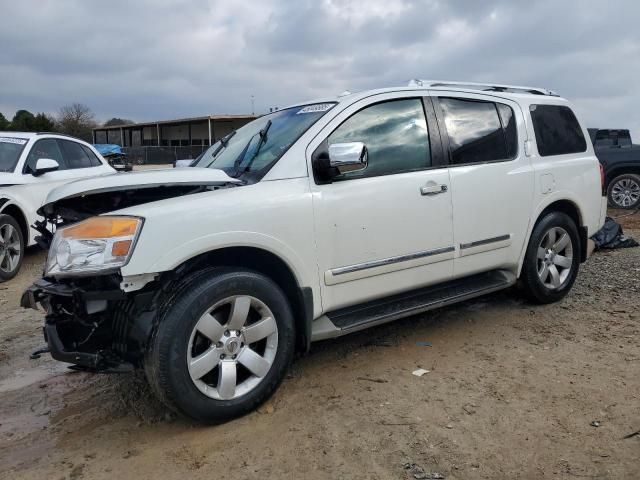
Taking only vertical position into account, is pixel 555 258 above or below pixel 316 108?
below

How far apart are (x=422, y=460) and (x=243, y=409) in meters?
1.03

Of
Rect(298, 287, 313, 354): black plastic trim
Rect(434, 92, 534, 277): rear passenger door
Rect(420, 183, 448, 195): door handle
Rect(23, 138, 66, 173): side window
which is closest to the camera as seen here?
Rect(298, 287, 313, 354): black plastic trim

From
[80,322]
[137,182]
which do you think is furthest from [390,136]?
[80,322]

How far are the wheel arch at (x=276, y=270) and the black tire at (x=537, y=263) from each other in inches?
89.7

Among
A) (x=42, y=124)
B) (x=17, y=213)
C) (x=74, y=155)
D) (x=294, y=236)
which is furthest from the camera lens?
(x=42, y=124)

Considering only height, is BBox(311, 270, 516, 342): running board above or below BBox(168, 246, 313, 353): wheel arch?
below

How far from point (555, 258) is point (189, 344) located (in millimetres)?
3475

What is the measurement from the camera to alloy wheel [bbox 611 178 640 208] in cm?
1130

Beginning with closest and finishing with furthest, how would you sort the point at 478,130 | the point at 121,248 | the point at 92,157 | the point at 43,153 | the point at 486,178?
1. the point at 121,248
2. the point at 486,178
3. the point at 478,130
4. the point at 43,153
5. the point at 92,157

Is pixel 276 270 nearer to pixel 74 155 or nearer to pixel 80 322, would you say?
pixel 80 322

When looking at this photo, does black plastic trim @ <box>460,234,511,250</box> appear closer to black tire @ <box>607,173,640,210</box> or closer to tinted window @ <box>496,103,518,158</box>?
tinted window @ <box>496,103,518,158</box>

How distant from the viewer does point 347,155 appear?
10.5 ft

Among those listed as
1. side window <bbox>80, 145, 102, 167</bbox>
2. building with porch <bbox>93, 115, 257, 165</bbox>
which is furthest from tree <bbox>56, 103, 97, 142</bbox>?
side window <bbox>80, 145, 102, 167</bbox>

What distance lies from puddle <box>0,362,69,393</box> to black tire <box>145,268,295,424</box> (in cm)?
155
